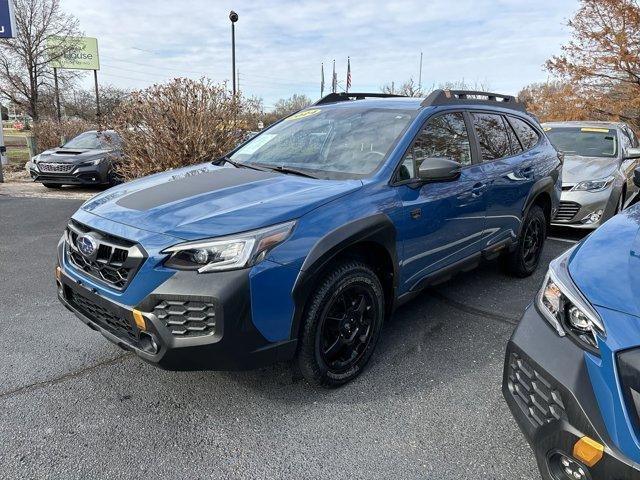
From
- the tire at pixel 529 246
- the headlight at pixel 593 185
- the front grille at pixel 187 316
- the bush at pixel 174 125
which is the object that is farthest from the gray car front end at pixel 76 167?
the front grille at pixel 187 316

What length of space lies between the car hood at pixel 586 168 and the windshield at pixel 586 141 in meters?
0.37

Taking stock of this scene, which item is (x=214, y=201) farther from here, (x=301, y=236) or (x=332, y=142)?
(x=332, y=142)

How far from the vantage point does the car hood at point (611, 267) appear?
171 cm

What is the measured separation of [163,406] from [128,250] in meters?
0.95

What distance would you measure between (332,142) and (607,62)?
45.1ft

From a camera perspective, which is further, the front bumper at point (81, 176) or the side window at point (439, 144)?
the front bumper at point (81, 176)

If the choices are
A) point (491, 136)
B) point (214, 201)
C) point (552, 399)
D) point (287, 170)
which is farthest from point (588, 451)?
point (491, 136)

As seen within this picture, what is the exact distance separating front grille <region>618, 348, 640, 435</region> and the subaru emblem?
240cm

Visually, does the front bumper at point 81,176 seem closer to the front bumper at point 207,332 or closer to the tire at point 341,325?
the front bumper at point 207,332

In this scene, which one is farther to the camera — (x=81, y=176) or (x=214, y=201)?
(x=81, y=176)

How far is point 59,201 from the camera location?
8633 mm

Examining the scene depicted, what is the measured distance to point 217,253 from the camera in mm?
2260

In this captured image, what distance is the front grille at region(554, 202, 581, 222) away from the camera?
246 inches

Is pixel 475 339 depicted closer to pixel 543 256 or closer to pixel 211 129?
pixel 543 256
